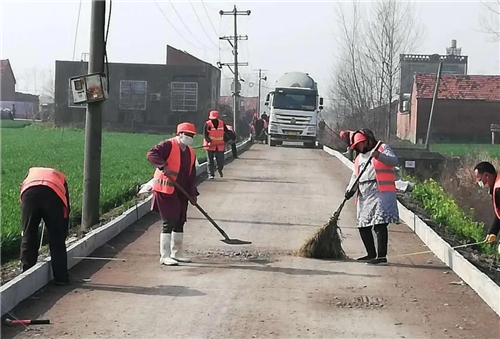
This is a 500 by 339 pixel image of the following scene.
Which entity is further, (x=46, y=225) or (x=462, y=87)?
(x=462, y=87)

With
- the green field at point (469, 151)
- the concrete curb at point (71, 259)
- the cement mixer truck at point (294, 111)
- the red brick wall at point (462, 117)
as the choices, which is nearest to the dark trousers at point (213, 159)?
the concrete curb at point (71, 259)

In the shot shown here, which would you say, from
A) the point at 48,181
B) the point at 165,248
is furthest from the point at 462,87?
the point at 48,181

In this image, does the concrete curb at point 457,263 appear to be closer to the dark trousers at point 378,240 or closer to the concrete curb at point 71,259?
the dark trousers at point 378,240

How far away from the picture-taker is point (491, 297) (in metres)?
8.27

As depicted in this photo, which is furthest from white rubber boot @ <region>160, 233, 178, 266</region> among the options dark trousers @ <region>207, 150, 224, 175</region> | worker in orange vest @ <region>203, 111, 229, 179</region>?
dark trousers @ <region>207, 150, 224, 175</region>

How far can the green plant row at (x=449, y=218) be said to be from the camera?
1370 centimetres

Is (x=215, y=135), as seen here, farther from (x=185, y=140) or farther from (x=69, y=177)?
(x=185, y=140)

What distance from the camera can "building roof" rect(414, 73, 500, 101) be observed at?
61.5 m

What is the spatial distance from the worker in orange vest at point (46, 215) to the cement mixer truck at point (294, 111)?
1375 inches

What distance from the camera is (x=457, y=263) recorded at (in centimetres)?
1002

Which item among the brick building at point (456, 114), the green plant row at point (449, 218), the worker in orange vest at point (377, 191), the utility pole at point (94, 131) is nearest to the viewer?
the worker in orange vest at point (377, 191)

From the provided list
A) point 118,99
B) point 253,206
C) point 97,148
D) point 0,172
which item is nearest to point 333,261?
point 97,148

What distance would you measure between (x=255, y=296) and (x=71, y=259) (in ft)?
8.17

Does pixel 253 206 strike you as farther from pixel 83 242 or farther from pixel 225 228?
pixel 83 242
